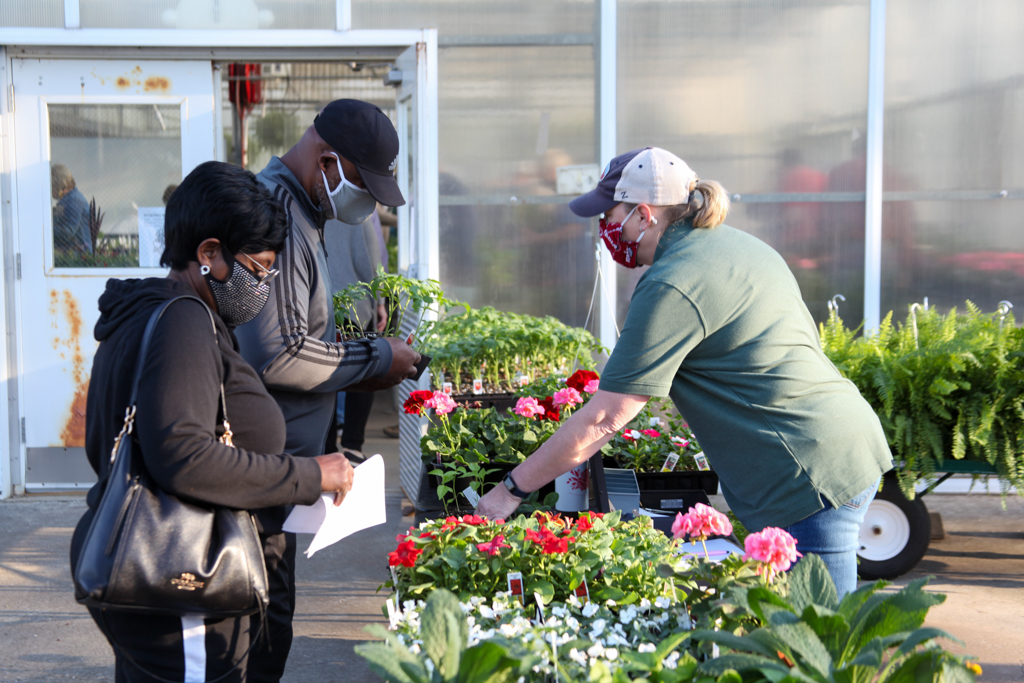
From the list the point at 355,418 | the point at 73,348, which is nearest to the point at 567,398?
the point at 355,418

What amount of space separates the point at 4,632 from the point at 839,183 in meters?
5.04

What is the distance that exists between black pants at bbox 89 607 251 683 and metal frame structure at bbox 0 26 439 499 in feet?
12.1

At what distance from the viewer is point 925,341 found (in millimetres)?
3977

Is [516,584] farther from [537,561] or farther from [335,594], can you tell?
[335,594]

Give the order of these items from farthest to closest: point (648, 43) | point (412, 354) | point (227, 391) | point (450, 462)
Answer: point (648, 43)
point (450, 462)
point (412, 354)
point (227, 391)

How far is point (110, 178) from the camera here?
17.6 ft

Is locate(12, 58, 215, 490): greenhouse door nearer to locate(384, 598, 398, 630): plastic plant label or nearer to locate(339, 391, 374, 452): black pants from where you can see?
locate(339, 391, 374, 452): black pants

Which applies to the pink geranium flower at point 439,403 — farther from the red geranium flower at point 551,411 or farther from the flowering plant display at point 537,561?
the flowering plant display at point 537,561

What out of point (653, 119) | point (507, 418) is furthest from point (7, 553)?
point (653, 119)

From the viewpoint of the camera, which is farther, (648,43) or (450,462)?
(648,43)

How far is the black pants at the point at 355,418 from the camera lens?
215 inches

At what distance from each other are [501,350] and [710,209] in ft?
7.72

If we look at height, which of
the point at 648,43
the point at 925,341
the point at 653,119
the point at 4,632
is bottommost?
the point at 4,632

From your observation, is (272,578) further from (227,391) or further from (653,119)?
(653,119)
